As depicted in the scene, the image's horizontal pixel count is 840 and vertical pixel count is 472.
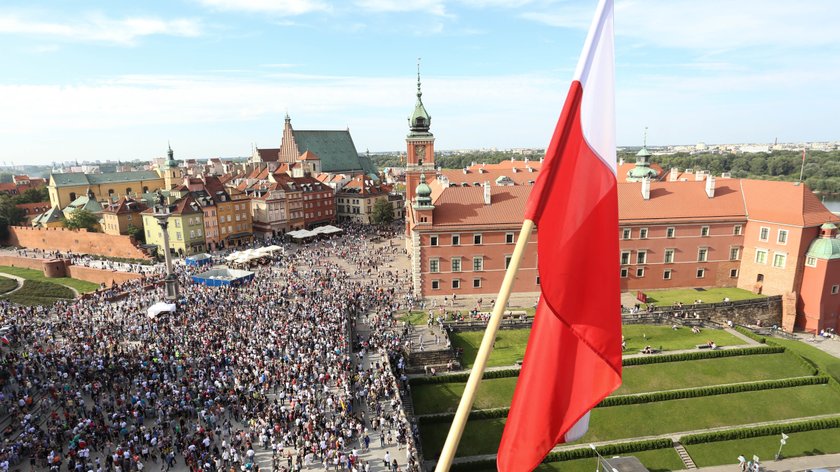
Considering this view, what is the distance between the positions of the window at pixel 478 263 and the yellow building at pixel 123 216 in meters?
54.3

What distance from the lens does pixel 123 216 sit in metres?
72.0

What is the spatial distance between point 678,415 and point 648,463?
195 inches

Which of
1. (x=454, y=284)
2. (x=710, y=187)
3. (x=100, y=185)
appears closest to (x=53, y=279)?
(x=100, y=185)

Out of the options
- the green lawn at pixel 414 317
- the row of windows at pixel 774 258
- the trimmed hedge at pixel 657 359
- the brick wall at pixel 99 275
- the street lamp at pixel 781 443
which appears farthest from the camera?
the brick wall at pixel 99 275

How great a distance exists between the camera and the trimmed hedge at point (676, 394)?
2945 centimetres

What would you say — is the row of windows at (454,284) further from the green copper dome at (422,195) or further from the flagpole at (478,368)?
the flagpole at (478,368)

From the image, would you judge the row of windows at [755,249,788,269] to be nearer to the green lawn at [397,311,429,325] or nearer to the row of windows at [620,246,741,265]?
the row of windows at [620,246,741,265]

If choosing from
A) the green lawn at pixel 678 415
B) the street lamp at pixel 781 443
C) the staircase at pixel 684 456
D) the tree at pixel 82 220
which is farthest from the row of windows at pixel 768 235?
the tree at pixel 82 220

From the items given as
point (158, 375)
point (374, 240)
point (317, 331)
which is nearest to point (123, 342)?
point (158, 375)

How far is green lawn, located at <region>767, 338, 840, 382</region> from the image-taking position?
3411cm

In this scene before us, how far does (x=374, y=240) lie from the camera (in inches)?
2837

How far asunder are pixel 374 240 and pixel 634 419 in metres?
48.0

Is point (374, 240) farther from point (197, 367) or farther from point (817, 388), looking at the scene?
point (817, 388)

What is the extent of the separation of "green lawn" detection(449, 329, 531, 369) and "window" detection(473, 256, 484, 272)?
7.65m
